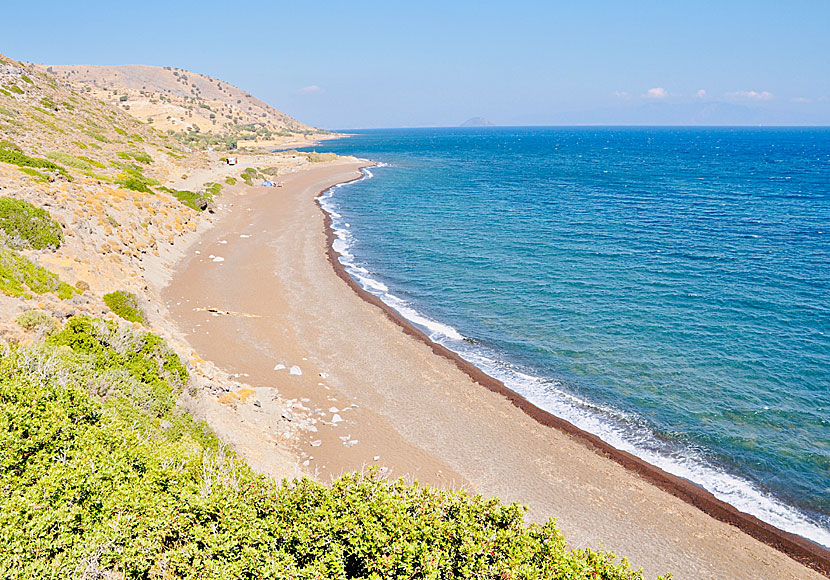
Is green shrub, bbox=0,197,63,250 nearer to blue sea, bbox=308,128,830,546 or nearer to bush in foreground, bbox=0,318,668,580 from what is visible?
bush in foreground, bbox=0,318,668,580

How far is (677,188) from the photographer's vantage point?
7731cm

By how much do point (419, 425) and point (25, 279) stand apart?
1572cm

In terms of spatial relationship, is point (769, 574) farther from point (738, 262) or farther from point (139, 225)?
point (139, 225)

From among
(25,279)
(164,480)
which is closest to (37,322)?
(25,279)

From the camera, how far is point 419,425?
1927 centimetres

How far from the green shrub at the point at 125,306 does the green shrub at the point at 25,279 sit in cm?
145

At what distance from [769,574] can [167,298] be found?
29596mm

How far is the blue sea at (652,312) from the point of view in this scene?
1833 centimetres

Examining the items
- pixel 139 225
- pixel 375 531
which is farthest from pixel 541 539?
pixel 139 225

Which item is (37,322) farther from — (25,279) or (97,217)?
(97,217)

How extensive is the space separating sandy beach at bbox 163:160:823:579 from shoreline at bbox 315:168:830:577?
0.51 feet

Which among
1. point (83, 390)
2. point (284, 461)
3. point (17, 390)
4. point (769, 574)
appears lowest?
point (769, 574)

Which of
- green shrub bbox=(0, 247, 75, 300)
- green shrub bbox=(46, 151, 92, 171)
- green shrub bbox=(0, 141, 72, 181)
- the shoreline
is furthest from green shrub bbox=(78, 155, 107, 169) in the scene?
→ the shoreline

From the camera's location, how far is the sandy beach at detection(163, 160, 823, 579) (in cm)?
1450
